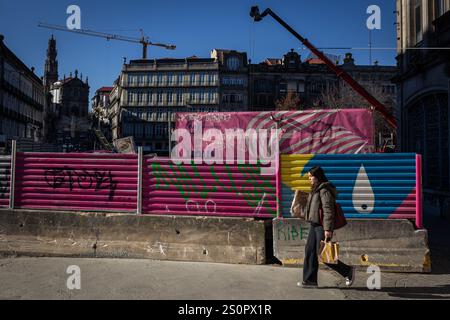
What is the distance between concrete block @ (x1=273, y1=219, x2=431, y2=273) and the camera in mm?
5812

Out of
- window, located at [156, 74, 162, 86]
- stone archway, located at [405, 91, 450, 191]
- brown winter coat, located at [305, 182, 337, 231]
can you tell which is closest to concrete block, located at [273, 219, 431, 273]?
brown winter coat, located at [305, 182, 337, 231]

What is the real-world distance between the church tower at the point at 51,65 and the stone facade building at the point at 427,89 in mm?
120454

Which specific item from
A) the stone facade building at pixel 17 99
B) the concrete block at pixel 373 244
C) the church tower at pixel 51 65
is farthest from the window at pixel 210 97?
the church tower at pixel 51 65

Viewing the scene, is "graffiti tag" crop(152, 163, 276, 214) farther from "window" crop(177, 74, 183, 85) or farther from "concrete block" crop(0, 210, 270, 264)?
"window" crop(177, 74, 183, 85)

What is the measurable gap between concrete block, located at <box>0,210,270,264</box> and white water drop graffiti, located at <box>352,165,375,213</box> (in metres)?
1.66

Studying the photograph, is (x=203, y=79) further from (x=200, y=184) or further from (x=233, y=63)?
(x=200, y=184)

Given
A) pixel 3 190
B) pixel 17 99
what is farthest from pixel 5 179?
A: pixel 17 99

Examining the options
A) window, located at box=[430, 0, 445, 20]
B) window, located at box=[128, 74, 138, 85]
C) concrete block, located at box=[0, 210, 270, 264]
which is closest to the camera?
concrete block, located at box=[0, 210, 270, 264]

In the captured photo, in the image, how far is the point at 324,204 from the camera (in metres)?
4.96

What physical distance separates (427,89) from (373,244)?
10.7 meters

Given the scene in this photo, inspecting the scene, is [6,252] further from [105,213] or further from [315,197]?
[315,197]

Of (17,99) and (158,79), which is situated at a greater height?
(158,79)
